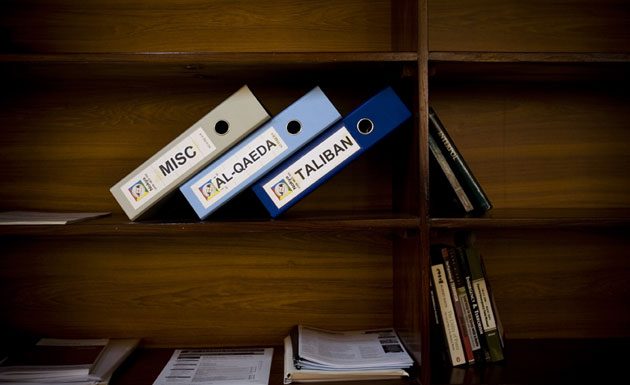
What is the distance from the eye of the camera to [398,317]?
52.2 inches

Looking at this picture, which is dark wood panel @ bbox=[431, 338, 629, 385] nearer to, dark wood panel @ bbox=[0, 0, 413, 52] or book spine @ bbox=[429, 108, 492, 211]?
book spine @ bbox=[429, 108, 492, 211]

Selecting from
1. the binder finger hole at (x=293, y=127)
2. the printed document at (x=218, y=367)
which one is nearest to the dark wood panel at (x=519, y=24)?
the binder finger hole at (x=293, y=127)

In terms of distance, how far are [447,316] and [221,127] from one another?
2.26 feet

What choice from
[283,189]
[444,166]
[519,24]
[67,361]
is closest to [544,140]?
[519,24]

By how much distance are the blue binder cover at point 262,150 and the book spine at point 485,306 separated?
49 cm

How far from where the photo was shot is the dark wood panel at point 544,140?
1376mm

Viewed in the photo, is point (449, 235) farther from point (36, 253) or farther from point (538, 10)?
point (36, 253)

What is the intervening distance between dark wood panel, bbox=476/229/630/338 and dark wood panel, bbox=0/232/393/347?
12.7 inches

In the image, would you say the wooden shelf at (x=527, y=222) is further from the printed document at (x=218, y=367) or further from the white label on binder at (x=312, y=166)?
the printed document at (x=218, y=367)

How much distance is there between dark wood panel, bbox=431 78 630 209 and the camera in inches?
54.2

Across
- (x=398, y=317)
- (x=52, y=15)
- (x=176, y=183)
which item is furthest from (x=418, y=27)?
(x=52, y=15)

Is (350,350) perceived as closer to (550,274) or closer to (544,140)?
(550,274)

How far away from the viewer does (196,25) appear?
1.35 m

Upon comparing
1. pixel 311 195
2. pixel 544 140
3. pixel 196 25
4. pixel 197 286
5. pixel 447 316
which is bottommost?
pixel 447 316
